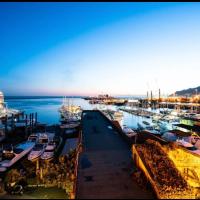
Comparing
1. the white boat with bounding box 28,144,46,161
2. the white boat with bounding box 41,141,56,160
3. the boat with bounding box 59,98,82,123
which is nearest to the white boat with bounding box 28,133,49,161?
the white boat with bounding box 28,144,46,161

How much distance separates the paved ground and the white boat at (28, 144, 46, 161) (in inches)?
264

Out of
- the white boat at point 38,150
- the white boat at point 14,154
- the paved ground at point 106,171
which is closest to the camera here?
the paved ground at point 106,171

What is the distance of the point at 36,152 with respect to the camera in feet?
65.4

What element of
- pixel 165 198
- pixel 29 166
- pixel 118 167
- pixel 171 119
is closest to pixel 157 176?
pixel 165 198

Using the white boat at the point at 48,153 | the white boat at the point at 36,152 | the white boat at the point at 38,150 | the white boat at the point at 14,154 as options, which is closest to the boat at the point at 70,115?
the white boat at the point at 38,150

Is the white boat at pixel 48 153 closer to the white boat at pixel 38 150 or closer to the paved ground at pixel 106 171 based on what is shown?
the white boat at pixel 38 150

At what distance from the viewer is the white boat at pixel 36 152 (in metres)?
18.6

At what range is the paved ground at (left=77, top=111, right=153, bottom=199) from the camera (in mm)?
7164

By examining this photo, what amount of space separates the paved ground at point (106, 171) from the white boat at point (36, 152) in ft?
22.0

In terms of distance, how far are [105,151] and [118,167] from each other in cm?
220

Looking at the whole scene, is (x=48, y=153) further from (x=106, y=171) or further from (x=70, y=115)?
(x=70, y=115)

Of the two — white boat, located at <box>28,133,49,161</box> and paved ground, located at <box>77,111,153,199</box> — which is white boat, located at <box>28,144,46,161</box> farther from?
paved ground, located at <box>77,111,153,199</box>

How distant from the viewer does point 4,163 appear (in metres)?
17.8

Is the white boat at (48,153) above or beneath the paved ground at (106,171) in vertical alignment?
beneath
